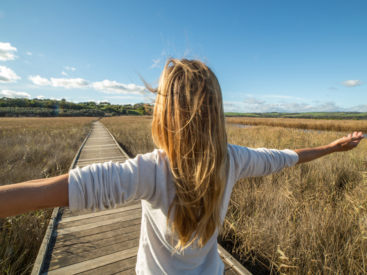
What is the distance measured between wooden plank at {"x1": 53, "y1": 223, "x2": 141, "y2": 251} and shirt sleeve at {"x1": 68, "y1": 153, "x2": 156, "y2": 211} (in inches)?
90.7

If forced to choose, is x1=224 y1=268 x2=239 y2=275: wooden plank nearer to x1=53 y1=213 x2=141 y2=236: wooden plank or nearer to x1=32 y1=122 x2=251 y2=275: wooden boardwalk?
x1=32 y1=122 x2=251 y2=275: wooden boardwalk

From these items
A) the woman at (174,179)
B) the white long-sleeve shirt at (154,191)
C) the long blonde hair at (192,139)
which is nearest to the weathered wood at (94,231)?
the white long-sleeve shirt at (154,191)

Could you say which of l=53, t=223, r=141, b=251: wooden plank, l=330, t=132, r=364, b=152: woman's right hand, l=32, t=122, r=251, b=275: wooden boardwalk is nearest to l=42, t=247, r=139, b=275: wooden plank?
l=32, t=122, r=251, b=275: wooden boardwalk

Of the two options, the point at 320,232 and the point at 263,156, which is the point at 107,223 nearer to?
the point at 263,156

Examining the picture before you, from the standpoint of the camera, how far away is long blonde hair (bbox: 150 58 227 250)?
0.84 m

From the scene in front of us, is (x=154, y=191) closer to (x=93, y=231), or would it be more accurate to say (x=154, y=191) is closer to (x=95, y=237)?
(x=95, y=237)

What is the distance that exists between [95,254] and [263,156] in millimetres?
2395

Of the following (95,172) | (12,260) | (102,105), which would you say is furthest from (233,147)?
(102,105)

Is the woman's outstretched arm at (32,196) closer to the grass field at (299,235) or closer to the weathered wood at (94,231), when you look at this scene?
the grass field at (299,235)

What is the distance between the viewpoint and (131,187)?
0.74 meters

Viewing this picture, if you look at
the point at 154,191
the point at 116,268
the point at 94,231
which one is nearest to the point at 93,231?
the point at 94,231

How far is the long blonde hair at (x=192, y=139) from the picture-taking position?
0.84 meters

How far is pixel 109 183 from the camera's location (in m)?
0.70

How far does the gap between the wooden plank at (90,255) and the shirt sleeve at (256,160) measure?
6.69ft
